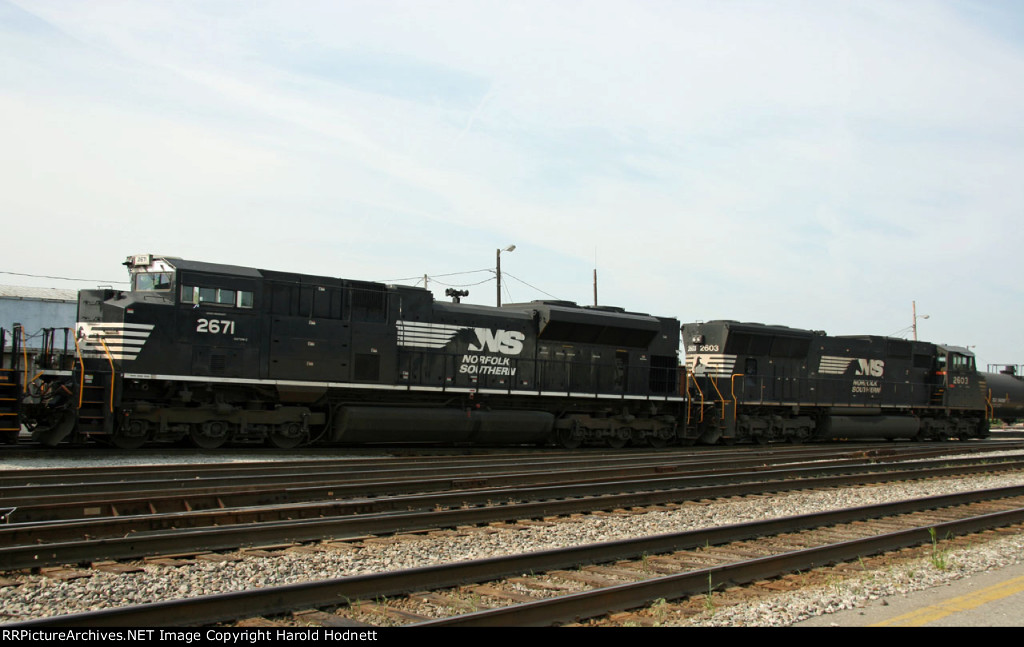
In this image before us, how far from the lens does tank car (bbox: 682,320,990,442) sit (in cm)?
2380

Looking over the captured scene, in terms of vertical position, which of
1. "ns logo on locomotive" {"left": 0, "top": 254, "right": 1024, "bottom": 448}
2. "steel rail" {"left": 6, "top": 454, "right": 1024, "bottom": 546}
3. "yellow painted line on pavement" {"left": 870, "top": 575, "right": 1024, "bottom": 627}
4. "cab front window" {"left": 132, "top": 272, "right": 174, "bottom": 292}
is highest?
"cab front window" {"left": 132, "top": 272, "right": 174, "bottom": 292}

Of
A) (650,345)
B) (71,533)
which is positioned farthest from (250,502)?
(650,345)

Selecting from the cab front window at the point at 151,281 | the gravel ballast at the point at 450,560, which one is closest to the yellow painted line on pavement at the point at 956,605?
the gravel ballast at the point at 450,560

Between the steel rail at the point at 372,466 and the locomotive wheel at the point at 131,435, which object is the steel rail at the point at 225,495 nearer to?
the steel rail at the point at 372,466

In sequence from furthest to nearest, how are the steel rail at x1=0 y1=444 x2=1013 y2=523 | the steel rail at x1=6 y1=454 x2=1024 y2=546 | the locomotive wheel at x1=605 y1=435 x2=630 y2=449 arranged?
the locomotive wheel at x1=605 y1=435 x2=630 y2=449, the steel rail at x1=0 y1=444 x2=1013 y2=523, the steel rail at x1=6 y1=454 x2=1024 y2=546

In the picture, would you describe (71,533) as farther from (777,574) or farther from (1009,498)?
(1009,498)

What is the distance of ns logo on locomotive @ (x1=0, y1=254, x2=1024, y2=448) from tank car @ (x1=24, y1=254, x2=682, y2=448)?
0.03 meters

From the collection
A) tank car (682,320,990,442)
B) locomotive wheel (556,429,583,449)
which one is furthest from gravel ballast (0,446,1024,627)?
tank car (682,320,990,442)

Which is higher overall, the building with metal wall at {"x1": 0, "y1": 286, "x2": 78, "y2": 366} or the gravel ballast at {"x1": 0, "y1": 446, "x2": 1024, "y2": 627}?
the building with metal wall at {"x1": 0, "y1": 286, "x2": 78, "y2": 366}

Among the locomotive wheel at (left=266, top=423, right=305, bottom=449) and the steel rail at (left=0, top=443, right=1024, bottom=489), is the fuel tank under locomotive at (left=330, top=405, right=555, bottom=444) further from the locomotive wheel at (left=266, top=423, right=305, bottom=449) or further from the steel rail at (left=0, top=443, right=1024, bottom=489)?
the steel rail at (left=0, top=443, right=1024, bottom=489)

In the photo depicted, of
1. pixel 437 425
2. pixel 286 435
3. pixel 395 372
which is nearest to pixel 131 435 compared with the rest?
pixel 286 435

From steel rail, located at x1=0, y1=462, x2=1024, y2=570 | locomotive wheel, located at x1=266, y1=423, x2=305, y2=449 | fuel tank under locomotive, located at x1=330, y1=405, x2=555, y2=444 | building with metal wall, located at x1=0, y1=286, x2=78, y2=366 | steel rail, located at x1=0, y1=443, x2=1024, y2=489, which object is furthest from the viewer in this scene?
building with metal wall, located at x1=0, y1=286, x2=78, y2=366
